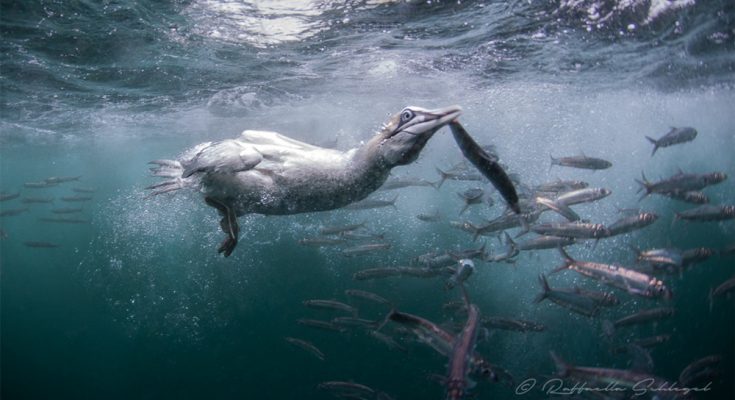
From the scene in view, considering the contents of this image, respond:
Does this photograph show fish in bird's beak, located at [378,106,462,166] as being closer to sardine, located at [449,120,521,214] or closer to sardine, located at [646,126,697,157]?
sardine, located at [449,120,521,214]

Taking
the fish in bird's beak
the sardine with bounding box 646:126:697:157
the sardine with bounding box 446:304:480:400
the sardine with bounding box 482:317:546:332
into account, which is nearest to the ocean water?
the sardine with bounding box 482:317:546:332

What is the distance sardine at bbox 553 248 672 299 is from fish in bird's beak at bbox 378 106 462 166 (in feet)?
17.0

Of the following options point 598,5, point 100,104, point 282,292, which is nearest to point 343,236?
point 282,292

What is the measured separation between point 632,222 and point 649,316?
228 centimetres

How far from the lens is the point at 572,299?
730cm

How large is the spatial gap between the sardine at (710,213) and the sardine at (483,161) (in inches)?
329

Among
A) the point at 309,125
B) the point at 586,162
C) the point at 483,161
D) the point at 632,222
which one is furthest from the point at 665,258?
the point at 309,125

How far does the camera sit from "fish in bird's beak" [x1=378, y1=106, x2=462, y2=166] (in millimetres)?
2626

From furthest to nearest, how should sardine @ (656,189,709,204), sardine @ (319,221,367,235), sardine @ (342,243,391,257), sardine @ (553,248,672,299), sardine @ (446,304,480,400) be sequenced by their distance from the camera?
sardine @ (319,221,367,235)
sardine @ (342,243,391,257)
sardine @ (656,189,709,204)
sardine @ (553,248,672,299)
sardine @ (446,304,480,400)

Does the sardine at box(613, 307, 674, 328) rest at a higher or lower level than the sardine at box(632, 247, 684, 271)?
lower

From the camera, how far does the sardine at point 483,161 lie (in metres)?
2.57

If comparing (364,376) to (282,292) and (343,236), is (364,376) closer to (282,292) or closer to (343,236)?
(282,292)

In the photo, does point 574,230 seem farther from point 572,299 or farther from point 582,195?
point 572,299

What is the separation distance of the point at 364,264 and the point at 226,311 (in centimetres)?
700
